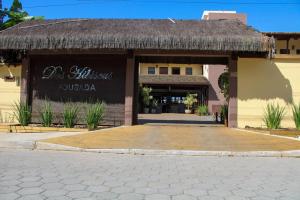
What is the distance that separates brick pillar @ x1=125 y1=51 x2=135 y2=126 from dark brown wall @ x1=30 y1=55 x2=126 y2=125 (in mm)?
239


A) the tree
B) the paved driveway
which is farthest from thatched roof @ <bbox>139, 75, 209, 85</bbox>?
the paved driveway

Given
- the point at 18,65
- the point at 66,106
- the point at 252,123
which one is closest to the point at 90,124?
the point at 66,106

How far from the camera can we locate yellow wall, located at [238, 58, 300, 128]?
1479 cm

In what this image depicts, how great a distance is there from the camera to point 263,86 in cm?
1484

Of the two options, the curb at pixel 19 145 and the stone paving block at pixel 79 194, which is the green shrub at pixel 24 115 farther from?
the stone paving block at pixel 79 194

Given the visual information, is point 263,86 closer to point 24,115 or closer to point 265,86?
point 265,86

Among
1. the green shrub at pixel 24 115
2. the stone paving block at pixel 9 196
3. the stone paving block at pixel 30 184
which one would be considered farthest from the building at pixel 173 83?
the stone paving block at pixel 9 196

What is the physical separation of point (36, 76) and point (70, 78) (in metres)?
1.57

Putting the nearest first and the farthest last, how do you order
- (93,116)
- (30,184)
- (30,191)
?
(30,191) → (30,184) → (93,116)

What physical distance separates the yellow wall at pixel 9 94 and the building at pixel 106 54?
5 cm

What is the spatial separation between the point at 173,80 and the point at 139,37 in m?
21.9

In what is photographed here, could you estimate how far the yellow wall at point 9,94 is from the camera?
15.8 m

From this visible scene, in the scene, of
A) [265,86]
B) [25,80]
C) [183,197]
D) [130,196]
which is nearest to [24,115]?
[25,80]

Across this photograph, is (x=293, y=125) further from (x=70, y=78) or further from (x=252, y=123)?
(x=70, y=78)
